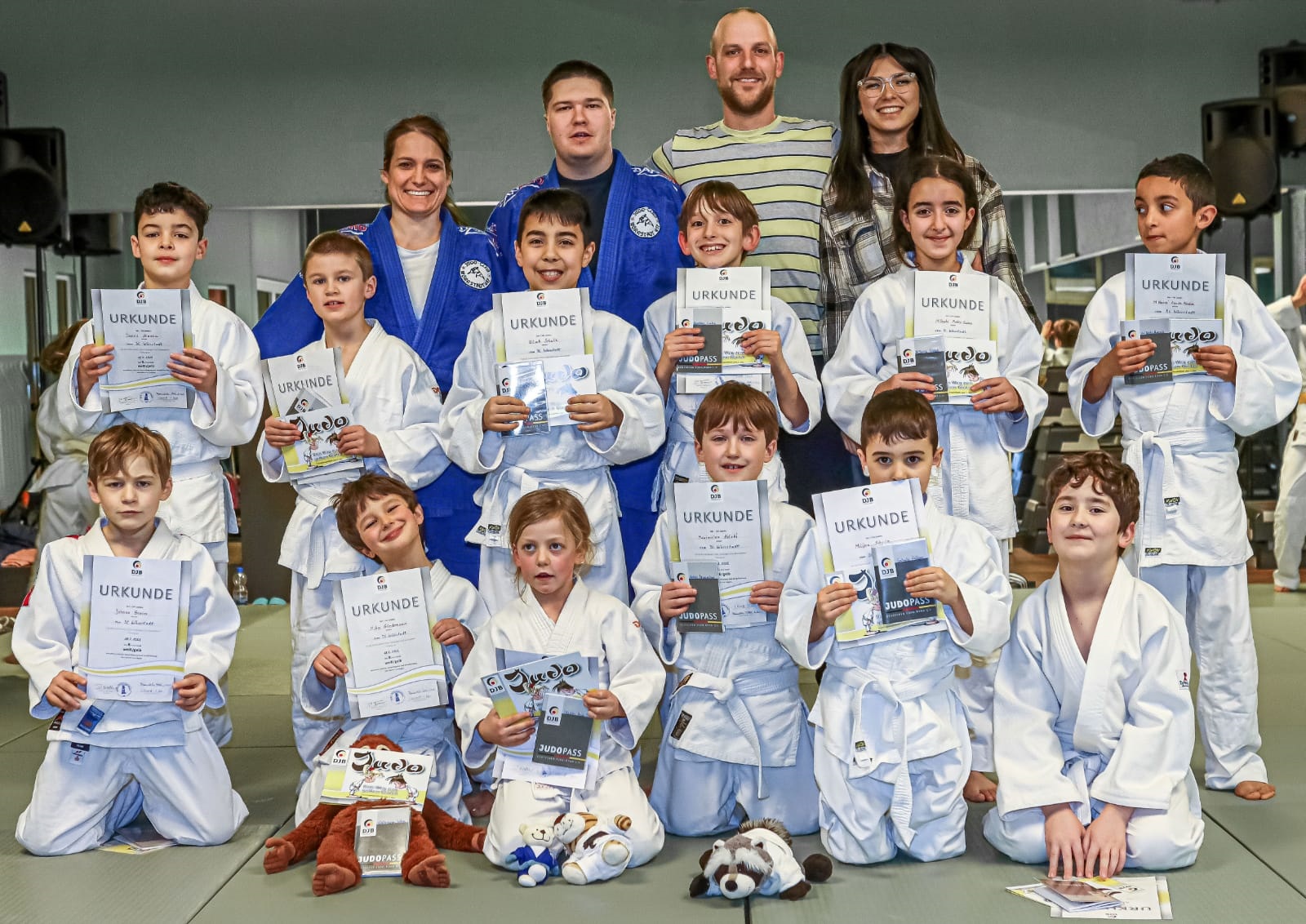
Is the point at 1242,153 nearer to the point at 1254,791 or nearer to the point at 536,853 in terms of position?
the point at 1254,791

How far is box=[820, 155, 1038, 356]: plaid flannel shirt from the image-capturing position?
3857 millimetres

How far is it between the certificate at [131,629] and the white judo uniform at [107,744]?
1.7 inches

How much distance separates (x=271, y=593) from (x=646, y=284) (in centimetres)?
464

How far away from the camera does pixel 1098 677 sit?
114 inches

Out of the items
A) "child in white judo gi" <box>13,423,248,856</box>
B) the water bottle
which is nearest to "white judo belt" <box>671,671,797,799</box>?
"child in white judo gi" <box>13,423,248,856</box>

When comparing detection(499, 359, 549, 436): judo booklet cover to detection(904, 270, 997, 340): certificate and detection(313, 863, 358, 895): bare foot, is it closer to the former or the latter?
detection(904, 270, 997, 340): certificate

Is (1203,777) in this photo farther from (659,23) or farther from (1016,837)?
(659,23)

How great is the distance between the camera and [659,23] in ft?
28.0

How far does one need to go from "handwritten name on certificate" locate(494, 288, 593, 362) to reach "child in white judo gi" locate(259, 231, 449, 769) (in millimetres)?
373

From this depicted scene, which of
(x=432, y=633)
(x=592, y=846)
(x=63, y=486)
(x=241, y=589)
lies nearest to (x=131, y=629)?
(x=432, y=633)

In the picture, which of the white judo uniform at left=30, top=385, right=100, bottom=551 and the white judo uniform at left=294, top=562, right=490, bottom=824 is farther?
the white judo uniform at left=30, top=385, right=100, bottom=551

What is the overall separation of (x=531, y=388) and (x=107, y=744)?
1389mm

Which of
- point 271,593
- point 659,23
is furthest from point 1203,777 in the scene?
point 659,23

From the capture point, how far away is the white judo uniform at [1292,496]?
6.98 m
